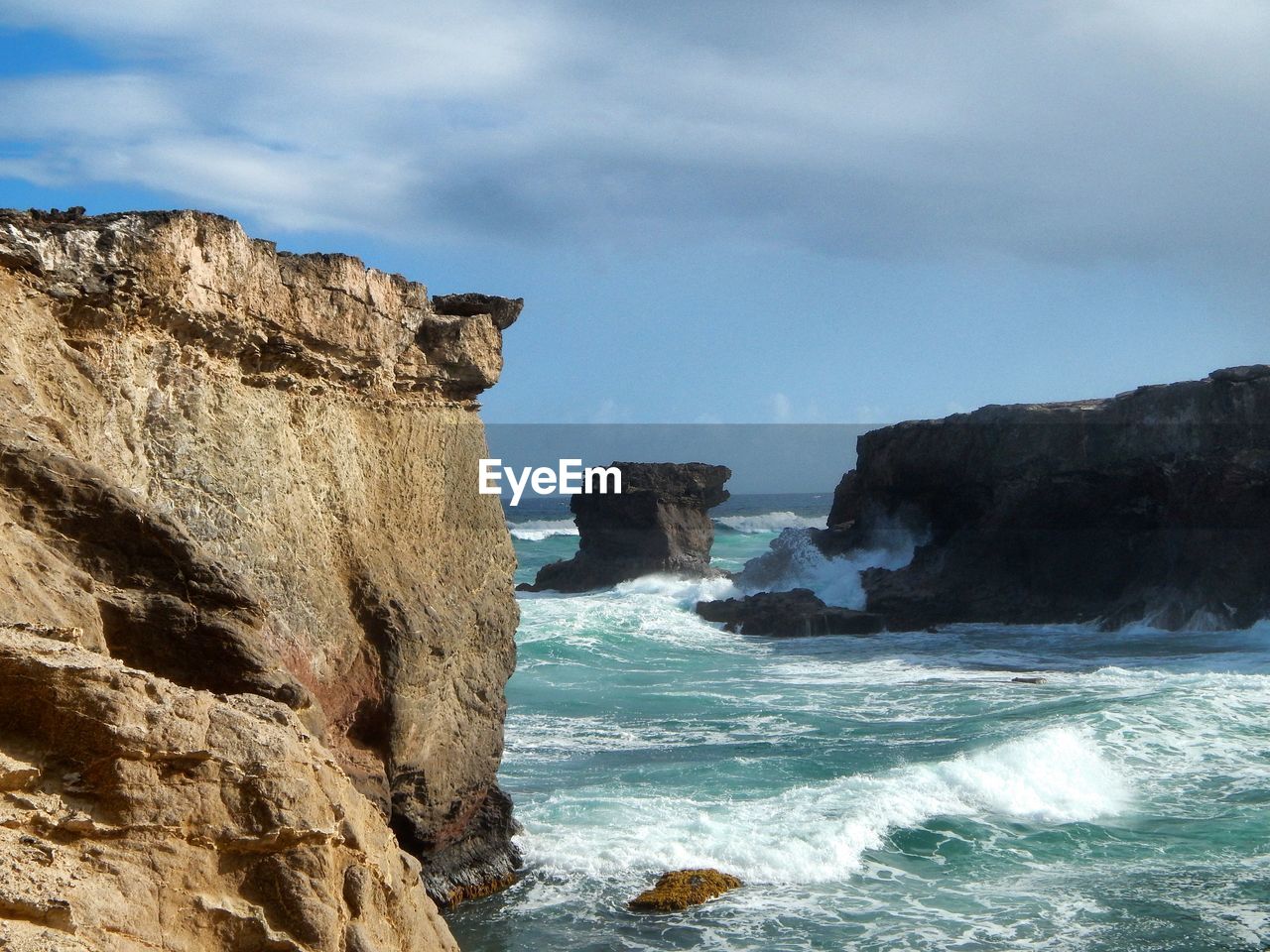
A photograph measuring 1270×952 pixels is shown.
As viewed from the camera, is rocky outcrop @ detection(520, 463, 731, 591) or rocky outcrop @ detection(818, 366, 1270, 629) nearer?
rocky outcrop @ detection(818, 366, 1270, 629)

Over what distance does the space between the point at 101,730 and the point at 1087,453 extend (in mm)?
27622

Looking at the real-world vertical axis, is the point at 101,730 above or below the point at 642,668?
above

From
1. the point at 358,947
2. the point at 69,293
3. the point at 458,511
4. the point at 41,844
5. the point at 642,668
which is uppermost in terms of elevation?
the point at 69,293

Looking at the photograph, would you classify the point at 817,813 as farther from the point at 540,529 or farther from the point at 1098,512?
the point at 540,529

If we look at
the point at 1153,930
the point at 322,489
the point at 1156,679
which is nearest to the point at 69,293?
the point at 322,489

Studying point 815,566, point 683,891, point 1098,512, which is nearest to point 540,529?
point 815,566

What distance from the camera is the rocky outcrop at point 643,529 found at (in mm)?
39188

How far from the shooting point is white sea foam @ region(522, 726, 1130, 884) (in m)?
9.77

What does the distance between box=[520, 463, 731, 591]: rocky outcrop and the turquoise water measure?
1795cm

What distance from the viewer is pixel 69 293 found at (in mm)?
6438

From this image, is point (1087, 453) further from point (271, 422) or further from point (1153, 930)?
point (271, 422)

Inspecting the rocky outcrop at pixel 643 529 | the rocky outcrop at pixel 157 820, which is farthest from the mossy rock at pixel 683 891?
the rocky outcrop at pixel 643 529

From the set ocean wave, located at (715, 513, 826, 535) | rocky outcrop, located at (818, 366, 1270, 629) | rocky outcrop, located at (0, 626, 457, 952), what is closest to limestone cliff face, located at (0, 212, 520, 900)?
rocky outcrop, located at (0, 626, 457, 952)

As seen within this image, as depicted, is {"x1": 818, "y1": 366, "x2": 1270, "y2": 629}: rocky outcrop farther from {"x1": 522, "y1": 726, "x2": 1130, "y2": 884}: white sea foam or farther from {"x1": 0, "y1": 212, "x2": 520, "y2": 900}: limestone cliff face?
{"x1": 0, "y1": 212, "x2": 520, "y2": 900}: limestone cliff face
